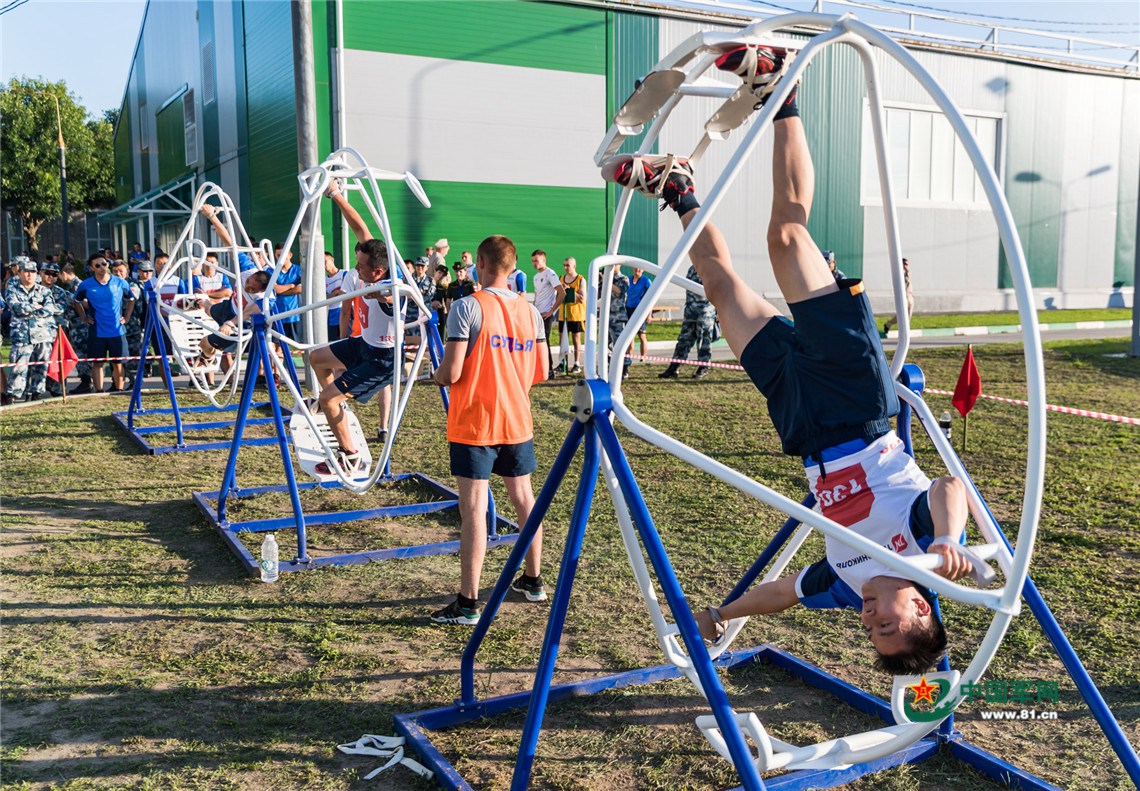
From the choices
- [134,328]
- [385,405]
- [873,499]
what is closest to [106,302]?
[134,328]

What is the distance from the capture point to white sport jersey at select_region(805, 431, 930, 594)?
290 cm

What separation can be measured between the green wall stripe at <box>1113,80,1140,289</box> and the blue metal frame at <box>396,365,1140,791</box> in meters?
30.2

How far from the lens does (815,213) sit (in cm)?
2416

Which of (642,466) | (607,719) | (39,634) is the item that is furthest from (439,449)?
(607,719)

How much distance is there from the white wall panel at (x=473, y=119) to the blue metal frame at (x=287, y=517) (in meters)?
13.4

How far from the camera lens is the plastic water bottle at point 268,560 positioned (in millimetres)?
5293

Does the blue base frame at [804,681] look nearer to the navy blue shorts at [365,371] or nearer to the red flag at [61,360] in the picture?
the navy blue shorts at [365,371]

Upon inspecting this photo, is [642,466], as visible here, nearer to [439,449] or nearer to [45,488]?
[439,449]

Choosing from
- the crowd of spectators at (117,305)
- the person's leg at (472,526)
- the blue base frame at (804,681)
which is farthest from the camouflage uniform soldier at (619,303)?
the blue base frame at (804,681)

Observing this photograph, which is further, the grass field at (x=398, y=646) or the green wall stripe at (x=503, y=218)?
the green wall stripe at (x=503, y=218)

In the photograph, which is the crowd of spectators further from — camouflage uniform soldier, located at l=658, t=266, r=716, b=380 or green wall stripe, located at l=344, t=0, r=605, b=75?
green wall stripe, located at l=344, t=0, r=605, b=75

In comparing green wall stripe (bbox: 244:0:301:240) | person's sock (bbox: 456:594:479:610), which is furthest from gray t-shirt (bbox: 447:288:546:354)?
green wall stripe (bbox: 244:0:301:240)

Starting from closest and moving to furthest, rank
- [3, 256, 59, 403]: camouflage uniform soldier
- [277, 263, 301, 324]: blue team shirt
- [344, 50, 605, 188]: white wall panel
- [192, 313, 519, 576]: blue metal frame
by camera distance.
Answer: [192, 313, 519, 576]: blue metal frame
[3, 256, 59, 403]: camouflage uniform soldier
[277, 263, 301, 324]: blue team shirt
[344, 50, 605, 188]: white wall panel

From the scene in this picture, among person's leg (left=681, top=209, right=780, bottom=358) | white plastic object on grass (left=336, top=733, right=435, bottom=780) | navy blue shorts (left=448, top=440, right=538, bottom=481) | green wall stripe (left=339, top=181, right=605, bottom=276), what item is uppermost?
green wall stripe (left=339, top=181, right=605, bottom=276)
